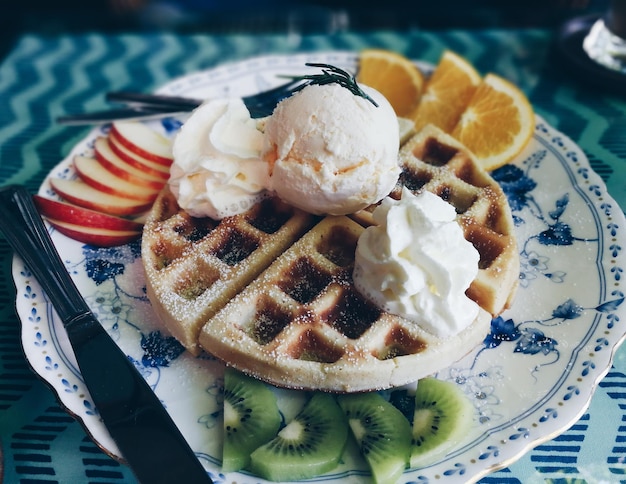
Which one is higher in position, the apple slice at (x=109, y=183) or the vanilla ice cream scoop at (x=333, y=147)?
the vanilla ice cream scoop at (x=333, y=147)

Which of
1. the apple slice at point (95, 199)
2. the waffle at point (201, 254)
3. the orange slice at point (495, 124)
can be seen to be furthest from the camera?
the orange slice at point (495, 124)

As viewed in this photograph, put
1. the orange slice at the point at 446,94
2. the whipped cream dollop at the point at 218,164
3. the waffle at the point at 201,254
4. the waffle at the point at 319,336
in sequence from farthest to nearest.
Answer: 1. the orange slice at the point at 446,94
2. the whipped cream dollop at the point at 218,164
3. the waffle at the point at 201,254
4. the waffle at the point at 319,336

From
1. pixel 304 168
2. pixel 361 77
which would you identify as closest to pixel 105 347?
pixel 304 168

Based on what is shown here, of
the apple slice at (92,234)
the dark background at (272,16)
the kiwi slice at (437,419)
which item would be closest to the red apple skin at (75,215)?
the apple slice at (92,234)

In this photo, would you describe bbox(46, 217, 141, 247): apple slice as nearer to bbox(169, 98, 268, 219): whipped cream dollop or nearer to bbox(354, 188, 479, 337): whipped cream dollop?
bbox(169, 98, 268, 219): whipped cream dollop

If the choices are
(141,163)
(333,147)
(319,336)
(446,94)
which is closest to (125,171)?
(141,163)

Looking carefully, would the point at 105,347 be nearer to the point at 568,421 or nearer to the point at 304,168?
the point at 304,168

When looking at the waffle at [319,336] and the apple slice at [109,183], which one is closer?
the waffle at [319,336]

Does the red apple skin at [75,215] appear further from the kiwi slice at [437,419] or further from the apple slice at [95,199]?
the kiwi slice at [437,419]
